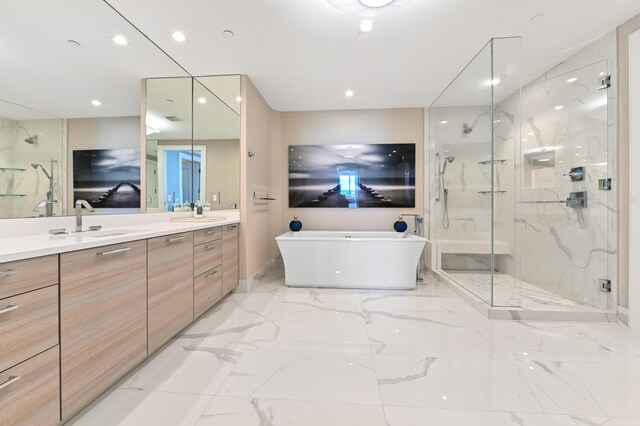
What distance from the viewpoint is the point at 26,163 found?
1.39 metres

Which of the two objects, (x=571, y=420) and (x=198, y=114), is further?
(x=198, y=114)

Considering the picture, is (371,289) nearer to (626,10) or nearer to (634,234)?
(634,234)

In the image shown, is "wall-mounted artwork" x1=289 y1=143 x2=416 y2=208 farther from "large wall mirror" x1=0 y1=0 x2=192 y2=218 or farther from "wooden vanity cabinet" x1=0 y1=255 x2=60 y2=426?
"wooden vanity cabinet" x1=0 y1=255 x2=60 y2=426

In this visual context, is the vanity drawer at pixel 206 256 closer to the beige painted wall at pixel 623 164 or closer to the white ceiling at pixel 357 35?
the white ceiling at pixel 357 35

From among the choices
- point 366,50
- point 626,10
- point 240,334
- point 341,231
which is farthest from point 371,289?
point 626,10

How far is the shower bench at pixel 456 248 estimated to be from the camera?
304 centimetres

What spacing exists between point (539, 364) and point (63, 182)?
3.11 m

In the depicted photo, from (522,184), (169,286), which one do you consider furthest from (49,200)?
(522,184)

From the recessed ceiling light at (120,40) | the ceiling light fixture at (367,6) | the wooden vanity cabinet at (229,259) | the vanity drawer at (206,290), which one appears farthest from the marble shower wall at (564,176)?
the recessed ceiling light at (120,40)

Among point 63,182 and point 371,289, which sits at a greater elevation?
point 63,182

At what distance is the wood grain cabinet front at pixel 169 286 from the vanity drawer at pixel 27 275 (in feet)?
1.74

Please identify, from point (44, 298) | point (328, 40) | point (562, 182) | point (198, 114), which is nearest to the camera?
point (44, 298)

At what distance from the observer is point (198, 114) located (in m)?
3.00

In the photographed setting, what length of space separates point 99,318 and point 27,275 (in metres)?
0.39
